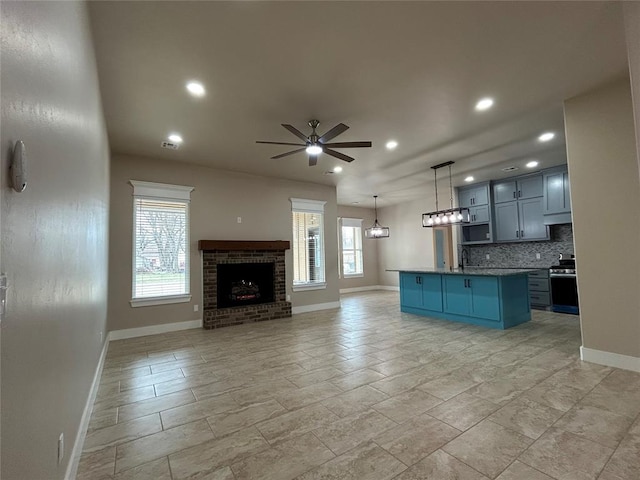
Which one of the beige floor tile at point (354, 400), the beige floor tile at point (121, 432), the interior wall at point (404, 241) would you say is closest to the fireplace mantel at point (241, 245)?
the beige floor tile at point (121, 432)

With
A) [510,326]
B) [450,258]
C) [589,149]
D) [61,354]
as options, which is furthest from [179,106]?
[450,258]

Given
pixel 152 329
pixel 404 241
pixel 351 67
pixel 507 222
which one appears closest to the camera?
pixel 351 67

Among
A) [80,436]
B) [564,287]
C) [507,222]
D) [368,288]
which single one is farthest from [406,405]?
[368,288]

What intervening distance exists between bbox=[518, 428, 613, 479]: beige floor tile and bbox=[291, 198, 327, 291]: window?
5.23m

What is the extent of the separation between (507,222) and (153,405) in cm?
758

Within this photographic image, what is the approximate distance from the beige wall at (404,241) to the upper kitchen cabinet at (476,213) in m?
1.43

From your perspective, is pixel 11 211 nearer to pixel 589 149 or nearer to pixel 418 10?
pixel 418 10

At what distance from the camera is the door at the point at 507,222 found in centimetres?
704

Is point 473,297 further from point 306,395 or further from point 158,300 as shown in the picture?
point 158,300

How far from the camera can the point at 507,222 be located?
7188 millimetres

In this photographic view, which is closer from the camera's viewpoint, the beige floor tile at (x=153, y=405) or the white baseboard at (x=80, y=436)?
the white baseboard at (x=80, y=436)

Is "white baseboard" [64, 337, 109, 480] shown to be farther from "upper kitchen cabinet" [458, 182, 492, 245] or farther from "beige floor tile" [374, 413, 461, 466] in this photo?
"upper kitchen cabinet" [458, 182, 492, 245]

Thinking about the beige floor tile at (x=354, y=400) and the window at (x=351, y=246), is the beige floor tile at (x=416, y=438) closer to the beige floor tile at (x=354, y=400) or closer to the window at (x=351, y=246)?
the beige floor tile at (x=354, y=400)

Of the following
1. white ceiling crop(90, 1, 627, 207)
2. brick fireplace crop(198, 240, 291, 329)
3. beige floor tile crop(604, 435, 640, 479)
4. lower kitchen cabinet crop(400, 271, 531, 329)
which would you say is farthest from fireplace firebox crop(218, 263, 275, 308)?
beige floor tile crop(604, 435, 640, 479)
